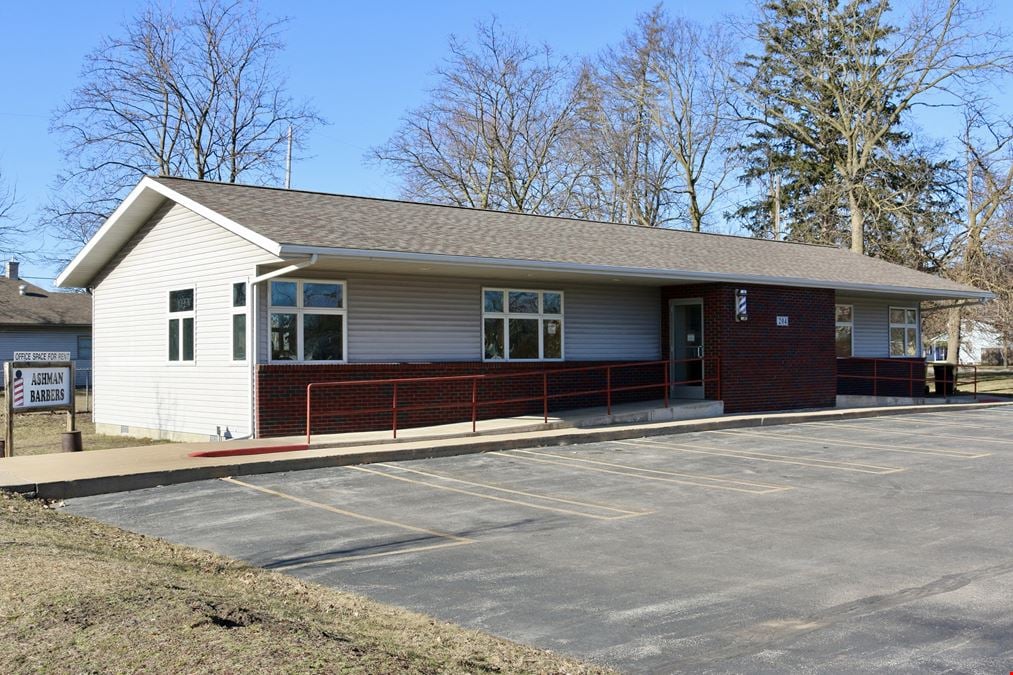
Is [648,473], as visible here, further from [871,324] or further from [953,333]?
[953,333]

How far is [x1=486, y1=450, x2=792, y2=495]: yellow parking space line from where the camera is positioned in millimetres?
12047

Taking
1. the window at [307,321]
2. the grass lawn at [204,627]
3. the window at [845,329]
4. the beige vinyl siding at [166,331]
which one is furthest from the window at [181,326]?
the window at [845,329]

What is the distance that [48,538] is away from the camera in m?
8.48

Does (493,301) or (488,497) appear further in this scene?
(493,301)

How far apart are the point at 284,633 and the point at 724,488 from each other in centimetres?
774

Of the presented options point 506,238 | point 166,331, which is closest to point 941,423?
point 506,238

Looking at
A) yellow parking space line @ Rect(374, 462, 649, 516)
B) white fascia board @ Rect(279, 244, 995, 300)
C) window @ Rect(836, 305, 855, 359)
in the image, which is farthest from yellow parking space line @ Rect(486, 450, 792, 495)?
window @ Rect(836, 305, 855, 359)

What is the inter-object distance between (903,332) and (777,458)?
1566cm

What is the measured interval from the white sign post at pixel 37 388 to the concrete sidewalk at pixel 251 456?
1533mm

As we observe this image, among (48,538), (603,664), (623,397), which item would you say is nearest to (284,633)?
(603,664)

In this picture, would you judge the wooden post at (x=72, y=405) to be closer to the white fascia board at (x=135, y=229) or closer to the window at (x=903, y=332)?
the white fascia board at (x=135, y=229)

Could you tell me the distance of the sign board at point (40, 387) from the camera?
15.7m

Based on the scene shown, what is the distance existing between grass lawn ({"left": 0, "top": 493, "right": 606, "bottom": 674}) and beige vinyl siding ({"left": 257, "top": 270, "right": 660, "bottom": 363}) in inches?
391

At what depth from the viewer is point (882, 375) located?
27.4m
